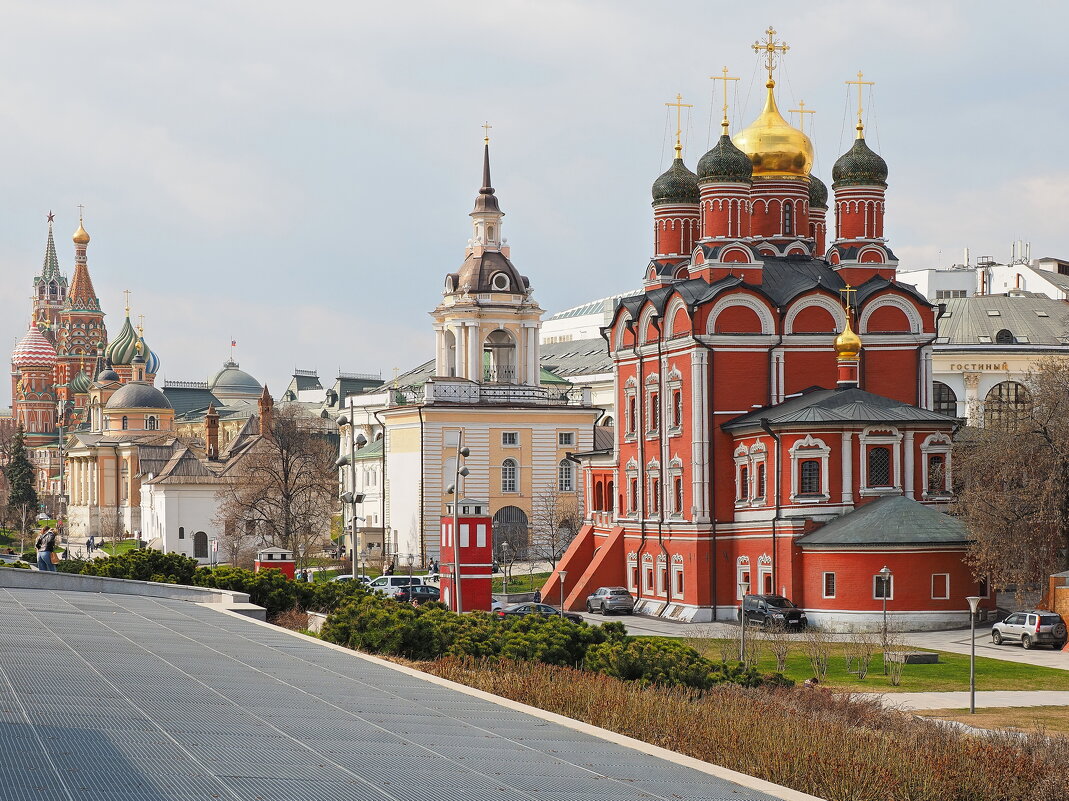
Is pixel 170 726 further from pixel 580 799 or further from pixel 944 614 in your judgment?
pixel 944 614

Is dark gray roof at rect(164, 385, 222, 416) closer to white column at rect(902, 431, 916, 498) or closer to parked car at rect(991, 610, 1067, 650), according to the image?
white column at rect(902, 431, 916, 498)

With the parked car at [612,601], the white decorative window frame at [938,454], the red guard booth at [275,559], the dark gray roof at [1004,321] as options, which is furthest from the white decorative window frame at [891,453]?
the dark gray roof at [1004,321]

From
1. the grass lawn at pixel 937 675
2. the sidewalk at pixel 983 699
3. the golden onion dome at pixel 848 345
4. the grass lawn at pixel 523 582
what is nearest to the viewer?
the sidewalk at pixel 983 699

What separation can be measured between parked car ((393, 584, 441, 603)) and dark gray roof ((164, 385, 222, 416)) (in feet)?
355

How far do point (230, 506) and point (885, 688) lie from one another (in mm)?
47699

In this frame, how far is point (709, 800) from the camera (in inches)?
484

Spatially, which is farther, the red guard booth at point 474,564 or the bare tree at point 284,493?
the bare tree at point 284,493

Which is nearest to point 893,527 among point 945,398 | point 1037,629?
point 1037,629

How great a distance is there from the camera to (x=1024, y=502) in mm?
Result: 42375

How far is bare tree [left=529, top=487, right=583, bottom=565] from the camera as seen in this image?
70438mm

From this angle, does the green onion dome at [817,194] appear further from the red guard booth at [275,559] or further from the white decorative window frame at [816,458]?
the red guard booth at [275,559]

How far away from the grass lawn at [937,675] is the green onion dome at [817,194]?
1053 inches

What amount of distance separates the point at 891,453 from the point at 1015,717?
19.0 m

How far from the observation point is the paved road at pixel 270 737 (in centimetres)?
1153
